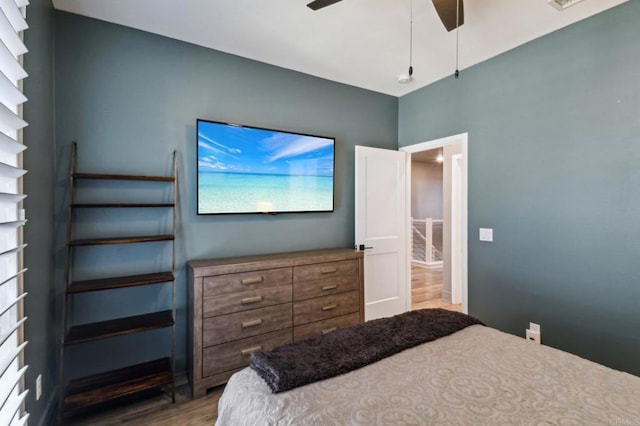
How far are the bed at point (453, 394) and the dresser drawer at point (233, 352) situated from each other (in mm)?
A: 1029

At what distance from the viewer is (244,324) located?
2.36 m

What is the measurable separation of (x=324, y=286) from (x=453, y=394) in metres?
1.70

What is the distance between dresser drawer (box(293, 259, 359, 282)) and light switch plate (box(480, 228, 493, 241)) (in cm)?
128

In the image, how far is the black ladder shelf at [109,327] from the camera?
Answer: 1.91m

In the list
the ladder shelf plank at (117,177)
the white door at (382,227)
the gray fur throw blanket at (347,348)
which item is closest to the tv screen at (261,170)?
the ladder shelf plank at (117,177)

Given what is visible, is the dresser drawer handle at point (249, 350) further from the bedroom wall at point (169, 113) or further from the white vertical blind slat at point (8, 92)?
the white vertical blind slat at point (8, 92)

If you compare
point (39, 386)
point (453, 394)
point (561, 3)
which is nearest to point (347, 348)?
point (453, 394)

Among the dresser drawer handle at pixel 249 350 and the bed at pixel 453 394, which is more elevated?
the bed at pixel 453 394

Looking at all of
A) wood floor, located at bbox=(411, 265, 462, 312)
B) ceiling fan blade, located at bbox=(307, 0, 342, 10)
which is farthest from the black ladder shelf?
wood floor, located at bbox=(411, 265, 462, 312)

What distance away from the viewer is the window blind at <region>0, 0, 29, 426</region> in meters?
1.03

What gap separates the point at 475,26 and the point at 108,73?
292cm

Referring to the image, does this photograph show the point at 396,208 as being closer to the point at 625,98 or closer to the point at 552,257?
the point at 552,257

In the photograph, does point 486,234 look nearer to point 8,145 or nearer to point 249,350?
point 249,350

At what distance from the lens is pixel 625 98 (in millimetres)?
2084
